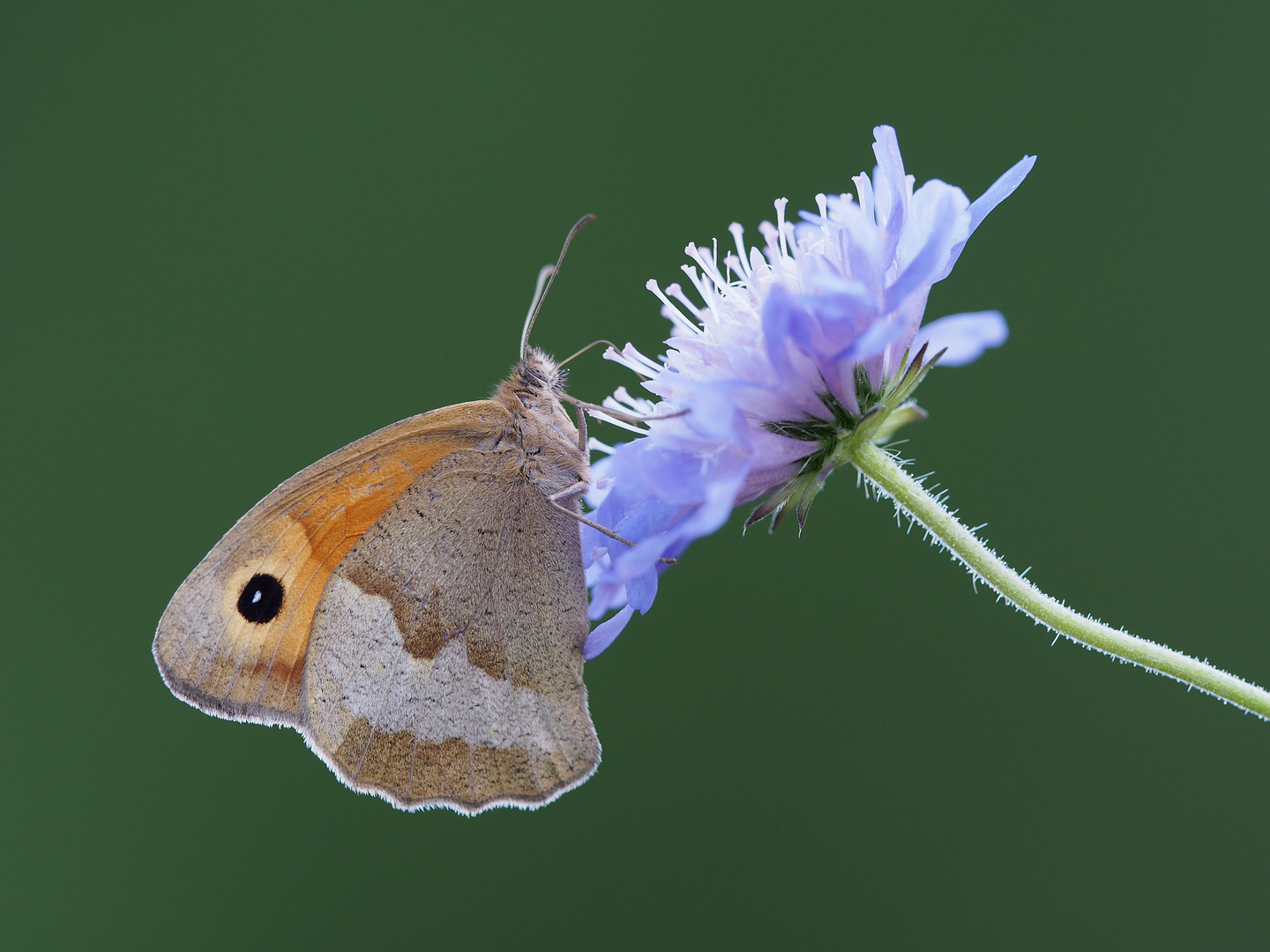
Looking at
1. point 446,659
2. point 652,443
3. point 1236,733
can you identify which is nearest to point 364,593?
point 446,659

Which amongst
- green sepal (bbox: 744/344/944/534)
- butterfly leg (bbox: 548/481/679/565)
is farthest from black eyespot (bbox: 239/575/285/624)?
green sepal (bbox: 744/344/944/534)

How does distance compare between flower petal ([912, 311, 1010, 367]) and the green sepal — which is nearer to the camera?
flower petal ([912, 311, 1010, 367])

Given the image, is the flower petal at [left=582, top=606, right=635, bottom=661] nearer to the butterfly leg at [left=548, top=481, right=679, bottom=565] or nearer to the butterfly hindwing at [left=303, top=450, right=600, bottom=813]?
the butterfly hindwing at [left=303, top=450, right=600, bottom=813]

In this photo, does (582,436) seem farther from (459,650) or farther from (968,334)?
(968,334)

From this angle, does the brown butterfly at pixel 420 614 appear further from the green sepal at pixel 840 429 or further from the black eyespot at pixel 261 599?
the green sepal at pixel 840 429

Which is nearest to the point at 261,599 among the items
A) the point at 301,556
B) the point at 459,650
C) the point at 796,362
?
the point at 301,556

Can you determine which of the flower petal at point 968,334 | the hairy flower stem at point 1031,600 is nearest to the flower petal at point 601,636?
the hairy flower stem at point 1031,600

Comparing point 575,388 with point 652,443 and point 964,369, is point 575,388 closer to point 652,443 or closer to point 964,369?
point 964,369
